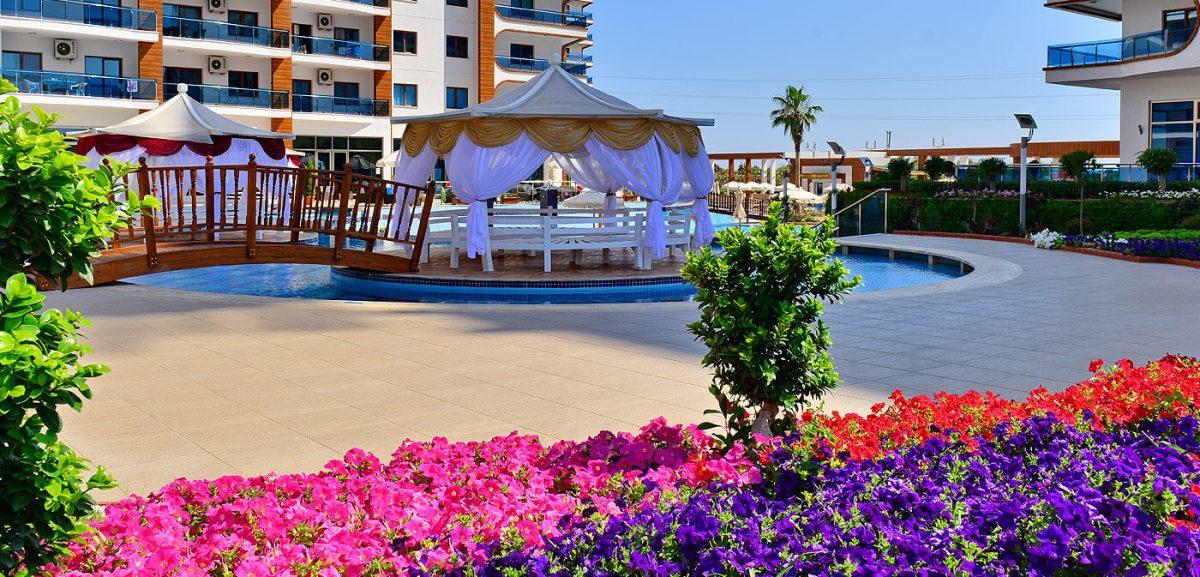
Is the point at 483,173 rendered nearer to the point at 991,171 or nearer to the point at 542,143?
the point at 542,143

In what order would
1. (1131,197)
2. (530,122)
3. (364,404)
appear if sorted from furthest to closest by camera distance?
(1131,197)
(530,122)
(364,404)

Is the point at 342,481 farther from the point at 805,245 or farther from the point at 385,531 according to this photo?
the point at 805,245

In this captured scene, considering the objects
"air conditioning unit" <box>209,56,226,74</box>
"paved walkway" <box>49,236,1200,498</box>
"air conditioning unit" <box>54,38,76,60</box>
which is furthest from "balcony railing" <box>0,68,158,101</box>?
"paved walkway" <box>49,236,1200,498</box>

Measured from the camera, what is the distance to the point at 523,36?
48.3 metres

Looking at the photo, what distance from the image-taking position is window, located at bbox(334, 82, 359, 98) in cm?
4309

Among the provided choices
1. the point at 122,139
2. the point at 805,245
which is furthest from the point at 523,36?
the point at 805,245

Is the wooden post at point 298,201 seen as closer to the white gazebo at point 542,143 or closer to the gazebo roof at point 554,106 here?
the white gazebo at point 542,143

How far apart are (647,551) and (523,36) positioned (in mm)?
46713

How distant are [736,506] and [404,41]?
4285 cm

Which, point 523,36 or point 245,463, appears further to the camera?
point 523,36

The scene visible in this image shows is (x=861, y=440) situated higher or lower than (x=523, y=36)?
lower

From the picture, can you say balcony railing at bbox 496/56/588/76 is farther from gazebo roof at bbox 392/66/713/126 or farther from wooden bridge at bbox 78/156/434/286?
wooden bridge at bbox 78/156/434/286

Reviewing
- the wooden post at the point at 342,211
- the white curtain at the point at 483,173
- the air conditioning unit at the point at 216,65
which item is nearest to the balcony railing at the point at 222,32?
the air conditioning unit at the point at 216,65

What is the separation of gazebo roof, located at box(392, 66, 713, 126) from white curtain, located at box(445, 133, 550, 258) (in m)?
0.43
